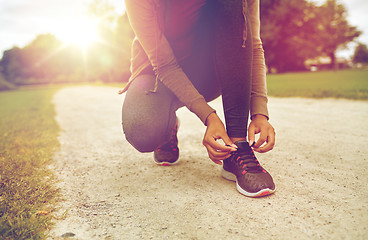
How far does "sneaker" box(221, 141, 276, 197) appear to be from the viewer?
1.33 m

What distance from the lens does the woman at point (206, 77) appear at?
1385 millimetres

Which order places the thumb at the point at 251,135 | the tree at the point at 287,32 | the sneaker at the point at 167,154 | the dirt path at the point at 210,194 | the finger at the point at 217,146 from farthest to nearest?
the tree at the point at 287,32
the sneaker at the point at 167,154
the thumb at the point at 251,135
the finger at the point at 217,146
the dirt path at the point at 210,194

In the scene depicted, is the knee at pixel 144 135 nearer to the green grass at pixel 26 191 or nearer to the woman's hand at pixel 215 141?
the woman's hand at pixel 215 141

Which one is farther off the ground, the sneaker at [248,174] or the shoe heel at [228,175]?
the sneaker at [248,174]

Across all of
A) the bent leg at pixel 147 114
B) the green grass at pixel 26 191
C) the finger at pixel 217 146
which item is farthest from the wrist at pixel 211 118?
the green grass at pixel 26 191

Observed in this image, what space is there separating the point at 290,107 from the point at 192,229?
11.6 ft

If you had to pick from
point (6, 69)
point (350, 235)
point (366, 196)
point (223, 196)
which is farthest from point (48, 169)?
point (6, 69)

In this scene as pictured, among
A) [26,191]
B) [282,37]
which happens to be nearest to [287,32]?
[282,37]

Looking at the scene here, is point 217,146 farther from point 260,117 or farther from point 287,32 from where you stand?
point 287,32

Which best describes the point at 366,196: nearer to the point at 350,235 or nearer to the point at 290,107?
the point at 350,235

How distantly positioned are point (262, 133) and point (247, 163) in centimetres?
18

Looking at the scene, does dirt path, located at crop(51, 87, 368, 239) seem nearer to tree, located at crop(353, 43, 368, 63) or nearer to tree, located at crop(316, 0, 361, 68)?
tree, located at crop(316, 0, 361, 68)

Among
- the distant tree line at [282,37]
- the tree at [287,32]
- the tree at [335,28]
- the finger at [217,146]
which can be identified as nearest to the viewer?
the finger at [217,146]

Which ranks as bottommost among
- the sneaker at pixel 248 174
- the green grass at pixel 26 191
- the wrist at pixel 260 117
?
the green grass at pixel 26 191
